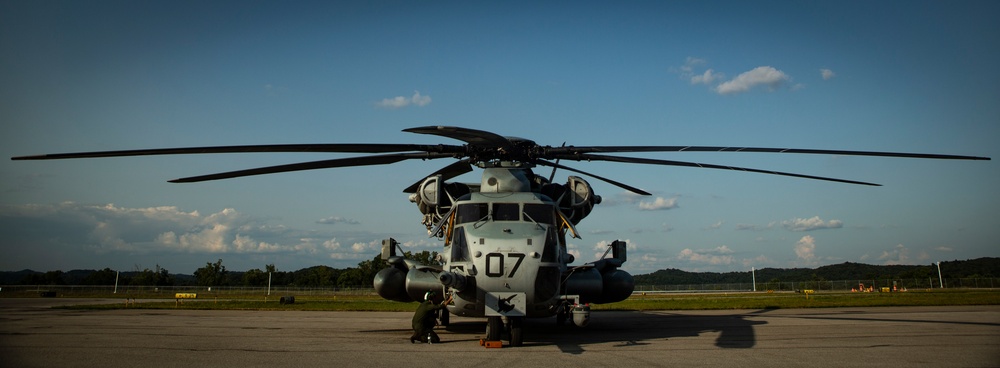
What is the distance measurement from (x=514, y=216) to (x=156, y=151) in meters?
6.93

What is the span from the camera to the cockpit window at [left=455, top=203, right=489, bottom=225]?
1311 centimetres

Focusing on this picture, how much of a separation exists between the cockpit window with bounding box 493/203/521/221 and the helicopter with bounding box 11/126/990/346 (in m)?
0.02

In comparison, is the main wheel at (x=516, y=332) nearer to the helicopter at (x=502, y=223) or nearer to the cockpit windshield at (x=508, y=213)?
the helicopter at (x=502, y=223)

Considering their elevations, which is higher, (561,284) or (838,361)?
(561,284)

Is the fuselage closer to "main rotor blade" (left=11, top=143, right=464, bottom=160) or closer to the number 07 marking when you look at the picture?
the number 07 marking

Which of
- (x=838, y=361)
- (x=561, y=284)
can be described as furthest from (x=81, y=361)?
(x=838, y=361)

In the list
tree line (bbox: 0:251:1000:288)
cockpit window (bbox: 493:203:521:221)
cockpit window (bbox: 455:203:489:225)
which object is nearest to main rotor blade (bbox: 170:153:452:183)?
cockpit window (bbox: 455:203:489:225)

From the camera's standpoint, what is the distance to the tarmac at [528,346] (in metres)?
9.59

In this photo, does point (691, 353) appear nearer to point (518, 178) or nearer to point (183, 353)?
point (518, 178)

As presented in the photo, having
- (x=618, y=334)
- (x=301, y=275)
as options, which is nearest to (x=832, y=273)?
(x=301, y=275)

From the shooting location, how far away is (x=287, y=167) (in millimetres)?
12242

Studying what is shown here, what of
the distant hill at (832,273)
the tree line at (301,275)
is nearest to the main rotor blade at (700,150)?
the tree line at (301,275)

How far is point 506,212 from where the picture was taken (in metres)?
13.1

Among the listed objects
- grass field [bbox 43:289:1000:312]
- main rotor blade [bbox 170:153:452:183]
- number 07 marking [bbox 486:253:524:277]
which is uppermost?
main rotor blade [bbox 170:153:452:183]
